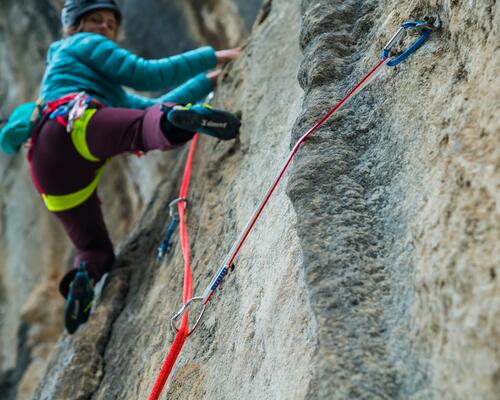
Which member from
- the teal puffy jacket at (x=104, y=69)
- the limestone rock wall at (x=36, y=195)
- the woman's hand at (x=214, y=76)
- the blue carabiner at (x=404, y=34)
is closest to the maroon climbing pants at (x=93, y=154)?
the teal puffy jacket at (x=104, y=69)

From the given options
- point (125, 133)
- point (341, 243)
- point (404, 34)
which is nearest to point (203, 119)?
point (125, 133)

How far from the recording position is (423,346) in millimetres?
1290

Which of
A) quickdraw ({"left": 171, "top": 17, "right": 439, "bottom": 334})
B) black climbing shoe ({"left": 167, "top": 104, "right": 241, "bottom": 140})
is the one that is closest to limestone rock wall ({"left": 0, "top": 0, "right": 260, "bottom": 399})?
black climbing shoe ({"left": 167, "top": 104, "right": 241, "bottom": 140})

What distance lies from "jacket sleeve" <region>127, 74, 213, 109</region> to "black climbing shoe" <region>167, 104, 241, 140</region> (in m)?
0.80

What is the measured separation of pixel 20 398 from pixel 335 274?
442cm

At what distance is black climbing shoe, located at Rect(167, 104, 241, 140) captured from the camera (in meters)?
2.59

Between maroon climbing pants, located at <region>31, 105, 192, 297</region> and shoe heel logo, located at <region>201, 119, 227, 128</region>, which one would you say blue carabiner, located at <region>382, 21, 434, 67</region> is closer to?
shoe heel logo, located at <region>201, 119, 227, 128</region>

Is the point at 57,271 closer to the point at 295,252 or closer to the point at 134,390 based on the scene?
the point at 134,390

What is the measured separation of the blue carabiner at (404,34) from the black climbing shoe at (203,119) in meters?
0.93

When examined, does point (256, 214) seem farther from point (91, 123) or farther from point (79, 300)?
point (79, 300)

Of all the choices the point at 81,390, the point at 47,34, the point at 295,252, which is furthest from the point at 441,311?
the point at 47,34

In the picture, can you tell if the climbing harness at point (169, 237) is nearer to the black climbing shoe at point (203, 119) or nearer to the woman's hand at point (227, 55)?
the black climbing shoe at point (203, 119)

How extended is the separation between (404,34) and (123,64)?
1624mm

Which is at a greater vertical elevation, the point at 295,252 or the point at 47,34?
the point at 47,34
